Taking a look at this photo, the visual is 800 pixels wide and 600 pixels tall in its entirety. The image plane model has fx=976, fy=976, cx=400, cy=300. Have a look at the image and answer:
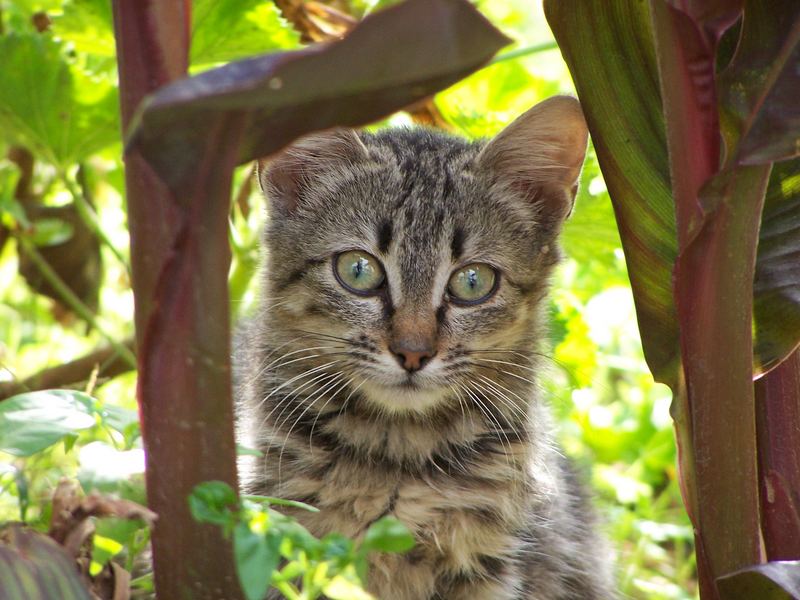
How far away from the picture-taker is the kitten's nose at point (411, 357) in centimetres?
211

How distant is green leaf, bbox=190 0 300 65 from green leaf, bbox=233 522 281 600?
146cm

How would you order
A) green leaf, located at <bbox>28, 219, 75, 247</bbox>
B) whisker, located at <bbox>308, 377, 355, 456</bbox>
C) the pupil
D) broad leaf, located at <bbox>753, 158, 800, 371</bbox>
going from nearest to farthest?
broad leaf, located at <bbox>753, 158, 800, 371</bbox> < whisker, located at <bbox>308, 377, 355, 456</bbox> < the pupil < green leaf, located at <bbox>28, 219, 75, 247</bbox>

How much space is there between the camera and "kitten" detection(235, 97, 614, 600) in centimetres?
210

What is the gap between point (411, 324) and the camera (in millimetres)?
2145

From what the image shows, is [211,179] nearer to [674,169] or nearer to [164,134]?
[164,134]

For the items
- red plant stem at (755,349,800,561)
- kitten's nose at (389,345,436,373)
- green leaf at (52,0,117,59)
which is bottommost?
red plant stem at (755,349,800,561)

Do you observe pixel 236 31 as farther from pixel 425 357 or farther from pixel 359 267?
Answer: pixel 425 357

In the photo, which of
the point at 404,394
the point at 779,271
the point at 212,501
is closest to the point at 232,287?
the point at 404,394

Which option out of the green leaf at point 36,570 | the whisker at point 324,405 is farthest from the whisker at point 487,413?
the green leaf at point 36,570

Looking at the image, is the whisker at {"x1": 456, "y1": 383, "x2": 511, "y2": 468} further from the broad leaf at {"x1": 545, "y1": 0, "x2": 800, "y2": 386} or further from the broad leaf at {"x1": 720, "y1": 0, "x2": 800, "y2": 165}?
the broad leaf at {"x1": 720, "y1": 0, "x2": 800, "y2": 165}

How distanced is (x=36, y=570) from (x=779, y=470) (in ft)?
4.12

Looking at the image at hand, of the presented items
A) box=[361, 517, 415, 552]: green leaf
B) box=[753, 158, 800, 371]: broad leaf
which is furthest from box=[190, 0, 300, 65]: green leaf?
box=[361, 517, 415, 552]: green leaf

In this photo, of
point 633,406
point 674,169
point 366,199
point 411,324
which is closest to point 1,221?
point 366,199

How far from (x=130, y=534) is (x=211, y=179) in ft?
1.64
